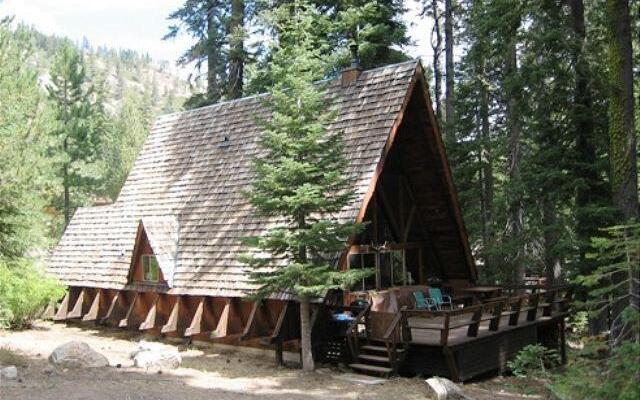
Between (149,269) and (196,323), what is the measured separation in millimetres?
2746

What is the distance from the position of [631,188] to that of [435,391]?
598cm

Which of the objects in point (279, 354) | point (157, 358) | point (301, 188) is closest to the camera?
point (301, 188)

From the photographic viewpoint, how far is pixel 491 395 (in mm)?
11195

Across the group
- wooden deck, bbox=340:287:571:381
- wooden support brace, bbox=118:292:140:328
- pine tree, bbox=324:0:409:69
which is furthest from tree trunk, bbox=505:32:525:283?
wooden support brace, bbox=118:292:140:328

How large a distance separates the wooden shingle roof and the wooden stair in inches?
115

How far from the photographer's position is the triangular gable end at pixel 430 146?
14401 mm

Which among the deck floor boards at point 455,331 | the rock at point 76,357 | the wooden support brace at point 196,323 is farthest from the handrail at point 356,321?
the rock at point 76,357

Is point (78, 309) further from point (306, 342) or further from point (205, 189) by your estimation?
point (306, 342)

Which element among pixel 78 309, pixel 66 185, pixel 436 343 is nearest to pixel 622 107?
pixel 436 343

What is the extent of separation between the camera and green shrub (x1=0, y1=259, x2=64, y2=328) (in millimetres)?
16141

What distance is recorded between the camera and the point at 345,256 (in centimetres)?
1274

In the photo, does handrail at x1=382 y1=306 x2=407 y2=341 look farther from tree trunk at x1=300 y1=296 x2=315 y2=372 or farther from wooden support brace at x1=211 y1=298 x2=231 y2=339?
wooden support brace at x1=211 y1=298 x2=231 y2=339

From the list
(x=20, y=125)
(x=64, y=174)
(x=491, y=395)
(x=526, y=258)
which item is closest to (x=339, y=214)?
(x=491, y=395)

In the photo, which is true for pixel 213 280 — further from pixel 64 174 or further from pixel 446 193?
pixel 64 174
